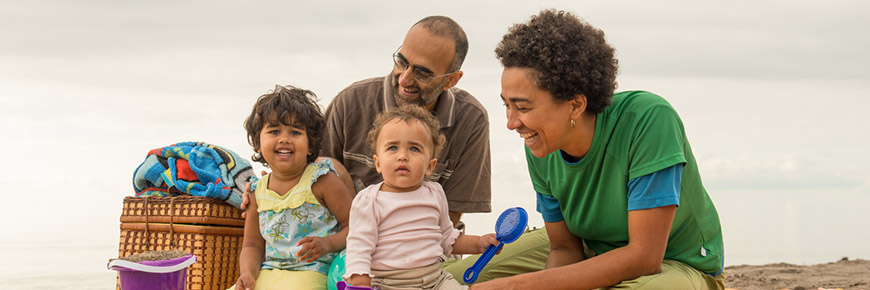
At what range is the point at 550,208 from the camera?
322 centimetres

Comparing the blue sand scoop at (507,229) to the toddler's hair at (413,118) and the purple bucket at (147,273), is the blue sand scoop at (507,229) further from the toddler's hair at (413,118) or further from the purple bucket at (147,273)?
the purple bucket at (147,273)

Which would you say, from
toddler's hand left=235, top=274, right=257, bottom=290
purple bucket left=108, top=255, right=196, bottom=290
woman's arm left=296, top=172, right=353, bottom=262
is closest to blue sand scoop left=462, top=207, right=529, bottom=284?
woman's arm left=296, top=172, right=353, bottom=262

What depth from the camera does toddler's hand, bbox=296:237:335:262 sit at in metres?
3.15

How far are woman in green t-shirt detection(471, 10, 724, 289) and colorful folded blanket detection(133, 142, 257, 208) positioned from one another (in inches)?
71.1

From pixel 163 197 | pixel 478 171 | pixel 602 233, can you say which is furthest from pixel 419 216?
pixel 163 197

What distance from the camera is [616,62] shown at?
2.80 metres

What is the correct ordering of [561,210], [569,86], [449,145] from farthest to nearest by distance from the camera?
[449,145] → [561,210] → [569,86]

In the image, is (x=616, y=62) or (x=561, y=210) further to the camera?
(x=561, y=210)

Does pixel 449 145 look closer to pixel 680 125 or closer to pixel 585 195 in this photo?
pixel 585 195

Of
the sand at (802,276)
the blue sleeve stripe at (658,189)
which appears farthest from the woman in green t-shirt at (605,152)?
the sand at (802,276)

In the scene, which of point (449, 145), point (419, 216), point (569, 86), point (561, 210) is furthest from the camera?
point (449, 145)

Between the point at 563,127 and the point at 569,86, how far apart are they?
0.58 feet

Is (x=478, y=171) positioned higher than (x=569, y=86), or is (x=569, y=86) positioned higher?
(x=569, y=86)

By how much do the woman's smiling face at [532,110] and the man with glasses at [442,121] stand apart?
979 mm
